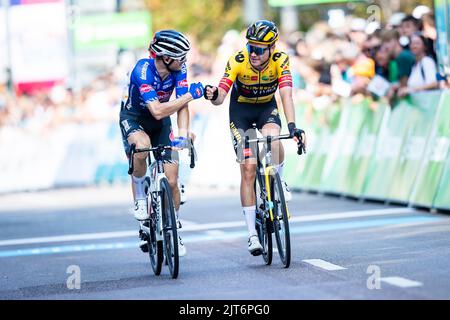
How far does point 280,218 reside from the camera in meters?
10.9

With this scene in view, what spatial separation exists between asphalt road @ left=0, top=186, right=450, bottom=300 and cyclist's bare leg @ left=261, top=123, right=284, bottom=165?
0.92m

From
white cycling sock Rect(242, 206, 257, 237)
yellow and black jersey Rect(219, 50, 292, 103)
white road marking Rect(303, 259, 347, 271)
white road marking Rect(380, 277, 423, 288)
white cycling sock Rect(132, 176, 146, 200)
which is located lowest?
white road marking Rect(303, 259, 347, 271)

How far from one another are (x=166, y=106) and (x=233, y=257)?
189 centimetres

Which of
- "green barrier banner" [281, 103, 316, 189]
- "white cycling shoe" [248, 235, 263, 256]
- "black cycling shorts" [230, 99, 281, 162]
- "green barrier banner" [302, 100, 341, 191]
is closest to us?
"white cycling shoe" [248, 235, 263, 256]

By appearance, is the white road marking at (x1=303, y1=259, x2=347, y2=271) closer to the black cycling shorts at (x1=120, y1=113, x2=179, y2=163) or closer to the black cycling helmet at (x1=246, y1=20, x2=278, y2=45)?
the black cycling shorts at (x1=120, y1=113, x2=179, y2=163)

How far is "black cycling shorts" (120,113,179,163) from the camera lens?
11.7 meters

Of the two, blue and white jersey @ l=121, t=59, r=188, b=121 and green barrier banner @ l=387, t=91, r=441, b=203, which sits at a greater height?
blue and white jersey @ l=121, t=59, r=188, b=121

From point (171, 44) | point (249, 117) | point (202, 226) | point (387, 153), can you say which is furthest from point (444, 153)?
point (171, 44)

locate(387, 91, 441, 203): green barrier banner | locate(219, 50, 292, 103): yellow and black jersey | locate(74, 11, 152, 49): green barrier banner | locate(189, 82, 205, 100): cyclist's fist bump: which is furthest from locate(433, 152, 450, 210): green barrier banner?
locate(74, 11, 152, 49): green barrier banner

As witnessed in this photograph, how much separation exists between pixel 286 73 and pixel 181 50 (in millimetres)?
1094

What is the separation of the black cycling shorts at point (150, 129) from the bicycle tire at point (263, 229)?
838mm

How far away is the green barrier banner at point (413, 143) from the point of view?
54.0 feet

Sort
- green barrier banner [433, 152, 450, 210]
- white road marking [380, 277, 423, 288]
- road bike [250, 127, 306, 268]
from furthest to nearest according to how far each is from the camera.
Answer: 1. green barrier banner [433, 152, 450, 210]
2. road bike [250, 127, 306, 268]
3. white road marking [380, 277, 423, 288]
